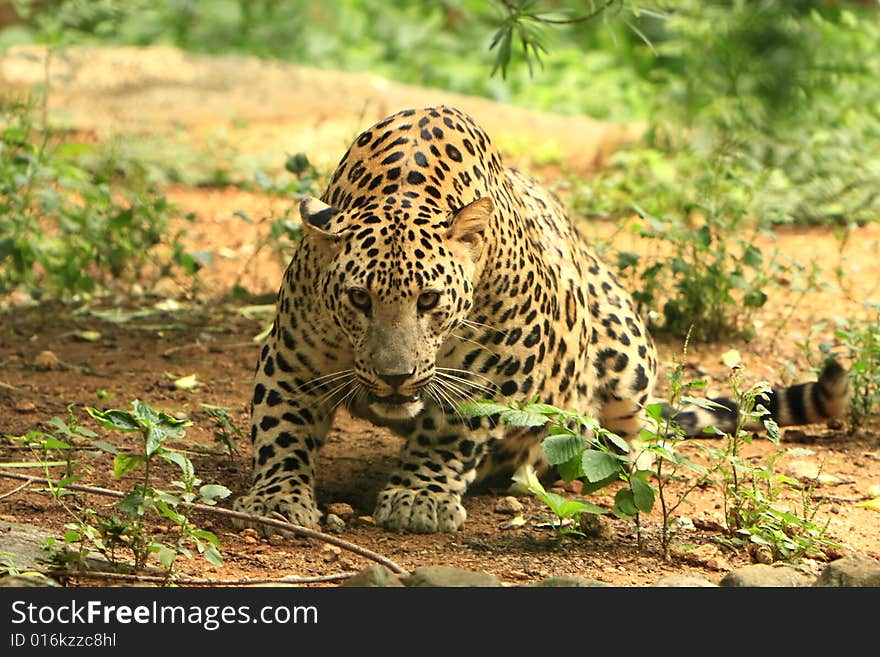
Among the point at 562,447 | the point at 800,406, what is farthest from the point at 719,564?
the point at 800,406

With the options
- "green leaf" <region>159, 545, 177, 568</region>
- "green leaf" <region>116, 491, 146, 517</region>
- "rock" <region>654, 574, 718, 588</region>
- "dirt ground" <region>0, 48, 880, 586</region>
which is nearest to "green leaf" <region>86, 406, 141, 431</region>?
"green leaf" <region>116, 491, 146, 517</region>

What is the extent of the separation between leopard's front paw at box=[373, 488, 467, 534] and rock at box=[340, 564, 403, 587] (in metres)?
1.64

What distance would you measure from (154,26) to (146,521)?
15486mm

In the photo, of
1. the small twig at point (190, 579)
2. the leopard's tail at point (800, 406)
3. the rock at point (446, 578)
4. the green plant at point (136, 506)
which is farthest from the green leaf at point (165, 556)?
the leopard's tail at point (800, 406)

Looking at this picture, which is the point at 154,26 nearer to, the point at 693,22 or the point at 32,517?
the point at 693,22

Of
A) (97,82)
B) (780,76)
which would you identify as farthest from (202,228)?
(780,76)

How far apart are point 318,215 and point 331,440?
2.18 metres

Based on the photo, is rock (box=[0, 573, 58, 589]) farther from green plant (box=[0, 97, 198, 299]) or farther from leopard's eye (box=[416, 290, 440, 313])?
green plant (box=[0, 97, 198, 299])

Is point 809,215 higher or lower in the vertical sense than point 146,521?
higher

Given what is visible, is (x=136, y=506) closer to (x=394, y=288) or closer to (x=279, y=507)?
(x=279, y=507)

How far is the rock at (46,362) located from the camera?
916cm

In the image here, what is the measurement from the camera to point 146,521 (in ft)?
22.0

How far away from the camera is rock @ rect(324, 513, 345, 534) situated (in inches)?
272

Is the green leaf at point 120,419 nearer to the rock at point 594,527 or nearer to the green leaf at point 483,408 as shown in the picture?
the green leaf at point 483,408
